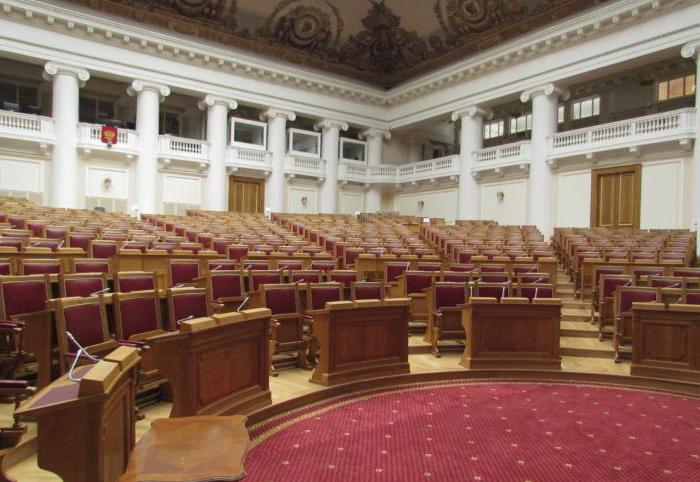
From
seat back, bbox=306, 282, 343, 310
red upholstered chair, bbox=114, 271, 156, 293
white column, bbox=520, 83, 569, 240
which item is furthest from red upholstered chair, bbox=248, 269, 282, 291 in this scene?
white column, bbox=520, 83, 569, 240

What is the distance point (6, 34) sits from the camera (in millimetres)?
7926

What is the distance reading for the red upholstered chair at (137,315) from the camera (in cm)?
227

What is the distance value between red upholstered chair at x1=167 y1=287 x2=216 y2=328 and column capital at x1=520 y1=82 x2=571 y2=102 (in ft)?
26.4

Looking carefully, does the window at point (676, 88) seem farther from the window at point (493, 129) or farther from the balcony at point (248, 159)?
the balcony at point (248, 159)

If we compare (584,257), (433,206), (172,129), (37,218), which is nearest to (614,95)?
(433,206)

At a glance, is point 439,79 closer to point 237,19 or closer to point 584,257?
point 237,19

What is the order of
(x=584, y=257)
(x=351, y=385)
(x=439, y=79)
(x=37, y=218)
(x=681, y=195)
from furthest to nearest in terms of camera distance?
(x=439, y=79) < (x=681, y=195) < (x=37, y=218) < (x=584, y=257) < (x=351, y=385)

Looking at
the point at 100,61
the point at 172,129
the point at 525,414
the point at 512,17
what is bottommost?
the point at 525,414

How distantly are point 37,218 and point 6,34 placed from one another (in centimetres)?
425

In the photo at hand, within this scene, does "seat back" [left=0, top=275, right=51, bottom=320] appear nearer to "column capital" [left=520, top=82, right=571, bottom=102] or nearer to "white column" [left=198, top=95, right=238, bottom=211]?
"white column" [left=198, top=95, right=238, bottom=211]

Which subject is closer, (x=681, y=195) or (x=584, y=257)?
(x=584, y=257)

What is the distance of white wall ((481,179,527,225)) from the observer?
31.5 ft

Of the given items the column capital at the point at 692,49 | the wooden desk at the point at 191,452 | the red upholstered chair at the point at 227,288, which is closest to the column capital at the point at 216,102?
the red upholstered chair at the point at 227,288

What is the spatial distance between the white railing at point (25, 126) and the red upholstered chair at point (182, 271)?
6.16 metres
